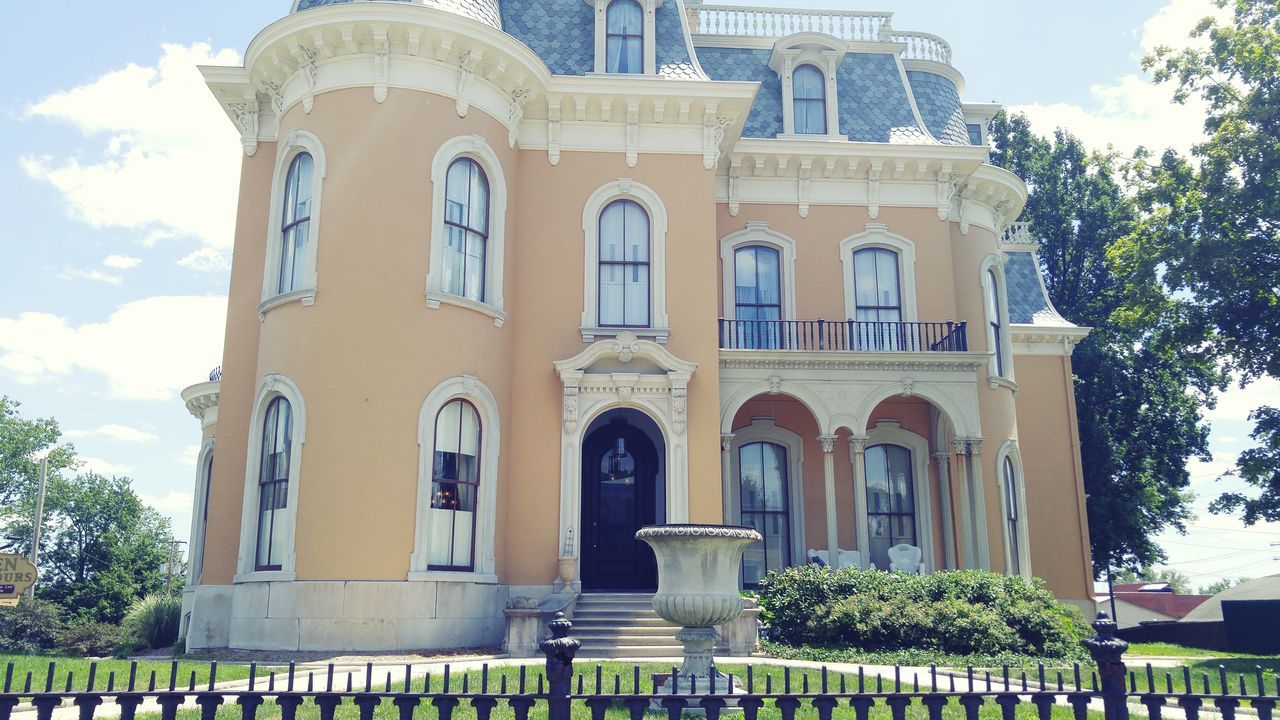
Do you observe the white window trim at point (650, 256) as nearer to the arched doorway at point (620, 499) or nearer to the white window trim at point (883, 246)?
the arched doorway at point (620, 499)

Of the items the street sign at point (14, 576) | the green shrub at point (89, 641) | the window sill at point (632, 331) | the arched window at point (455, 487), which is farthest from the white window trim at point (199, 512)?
the window sill at point (632, 331)

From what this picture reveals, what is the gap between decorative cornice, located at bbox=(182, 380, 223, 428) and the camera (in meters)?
19.6

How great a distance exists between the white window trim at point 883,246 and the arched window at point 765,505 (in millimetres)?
3417

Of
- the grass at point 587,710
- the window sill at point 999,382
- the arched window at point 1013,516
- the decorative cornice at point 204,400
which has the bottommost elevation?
the grass at point 587,710

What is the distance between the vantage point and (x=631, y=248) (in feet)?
57.9

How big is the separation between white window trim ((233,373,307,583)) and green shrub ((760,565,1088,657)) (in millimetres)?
6983

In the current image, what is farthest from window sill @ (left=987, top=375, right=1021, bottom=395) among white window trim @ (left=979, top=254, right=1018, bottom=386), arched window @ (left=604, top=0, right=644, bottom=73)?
arched window @ (left=604, top=0, right=644, bottom=73)

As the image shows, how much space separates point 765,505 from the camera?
749 inches

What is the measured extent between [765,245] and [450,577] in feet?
30.0

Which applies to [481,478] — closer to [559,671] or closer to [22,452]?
[559,671]

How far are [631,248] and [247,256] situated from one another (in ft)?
21.5

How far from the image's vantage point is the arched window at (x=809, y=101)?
20344 millimetres

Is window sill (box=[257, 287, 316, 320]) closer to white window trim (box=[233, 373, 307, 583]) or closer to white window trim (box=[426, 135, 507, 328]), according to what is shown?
white window trim (box=[233, 373, 307, 583])

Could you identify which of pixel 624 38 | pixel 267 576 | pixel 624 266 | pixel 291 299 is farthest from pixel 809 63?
pixel 267 576
